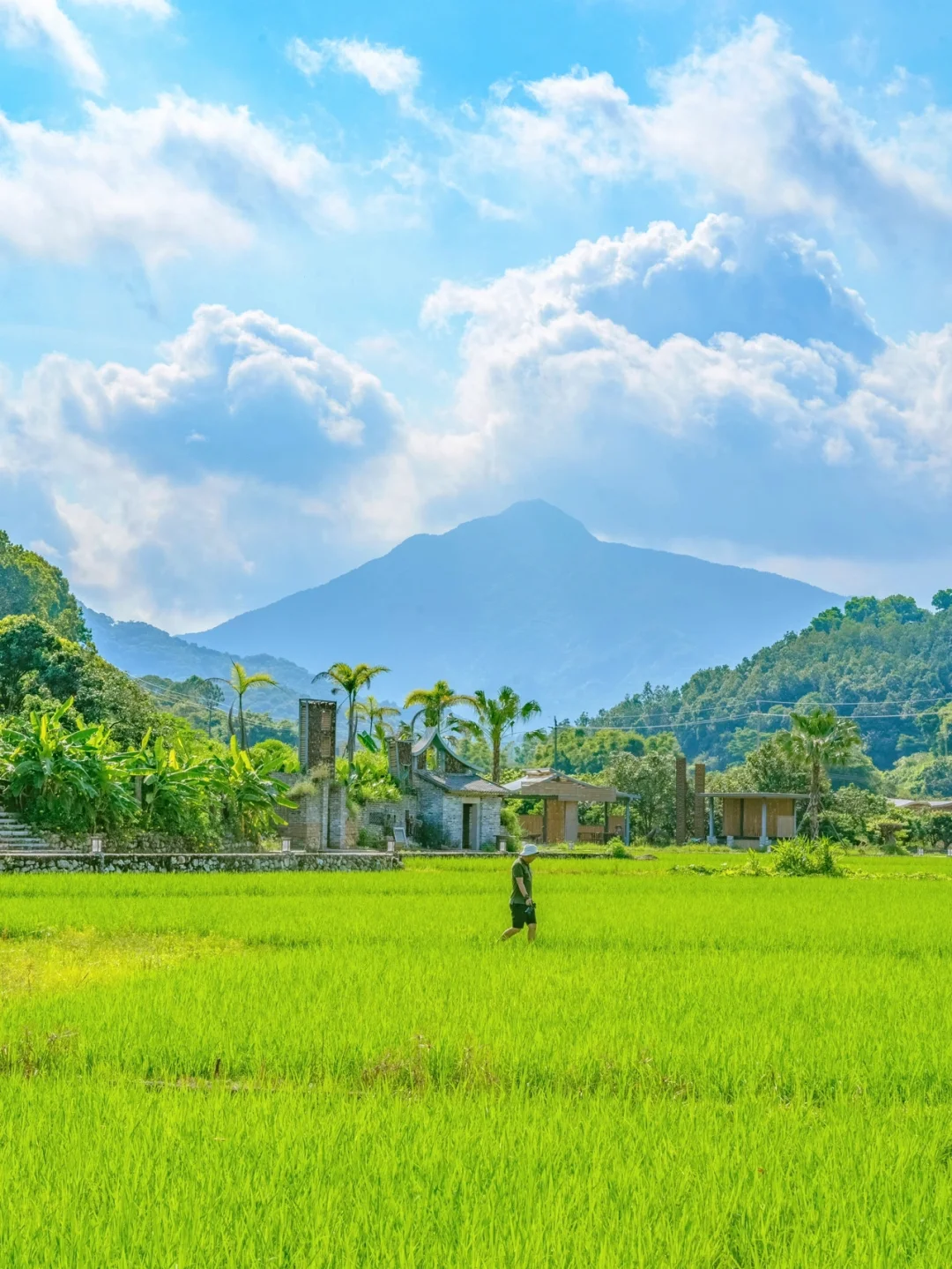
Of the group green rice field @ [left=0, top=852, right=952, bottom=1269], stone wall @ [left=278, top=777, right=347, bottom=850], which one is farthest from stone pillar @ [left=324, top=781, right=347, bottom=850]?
green rice field @ [left=0, top=852, right=952, bottom=1269]

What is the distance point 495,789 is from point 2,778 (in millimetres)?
20132

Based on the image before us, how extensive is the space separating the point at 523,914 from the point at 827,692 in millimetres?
125938

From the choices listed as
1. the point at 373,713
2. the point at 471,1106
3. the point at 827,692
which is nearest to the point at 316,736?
the point at 373,713

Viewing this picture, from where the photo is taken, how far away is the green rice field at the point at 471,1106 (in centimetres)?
432

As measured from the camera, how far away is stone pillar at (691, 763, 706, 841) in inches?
2302

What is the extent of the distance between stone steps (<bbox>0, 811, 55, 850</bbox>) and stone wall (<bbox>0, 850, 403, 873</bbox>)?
3.55ft

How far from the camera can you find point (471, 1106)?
6047 mm

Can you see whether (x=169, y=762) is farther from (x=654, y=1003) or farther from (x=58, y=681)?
(x=654, y=1003)

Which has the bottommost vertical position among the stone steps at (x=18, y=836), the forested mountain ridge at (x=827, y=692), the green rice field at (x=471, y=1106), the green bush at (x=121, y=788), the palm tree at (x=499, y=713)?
the green rice field at (x=471, y=1106)

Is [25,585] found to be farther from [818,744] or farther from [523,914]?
[523,914]

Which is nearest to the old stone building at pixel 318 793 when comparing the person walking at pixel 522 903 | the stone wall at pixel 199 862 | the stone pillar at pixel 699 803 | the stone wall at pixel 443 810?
the stone wall at pixel 443 810

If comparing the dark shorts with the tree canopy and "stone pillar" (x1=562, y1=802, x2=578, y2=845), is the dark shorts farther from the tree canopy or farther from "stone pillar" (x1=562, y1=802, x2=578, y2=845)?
the tree canopy

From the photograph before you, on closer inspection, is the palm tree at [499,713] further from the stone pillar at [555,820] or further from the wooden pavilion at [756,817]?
the wooden pavilion at [756,817]

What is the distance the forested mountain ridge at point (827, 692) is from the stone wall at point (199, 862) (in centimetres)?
9745
